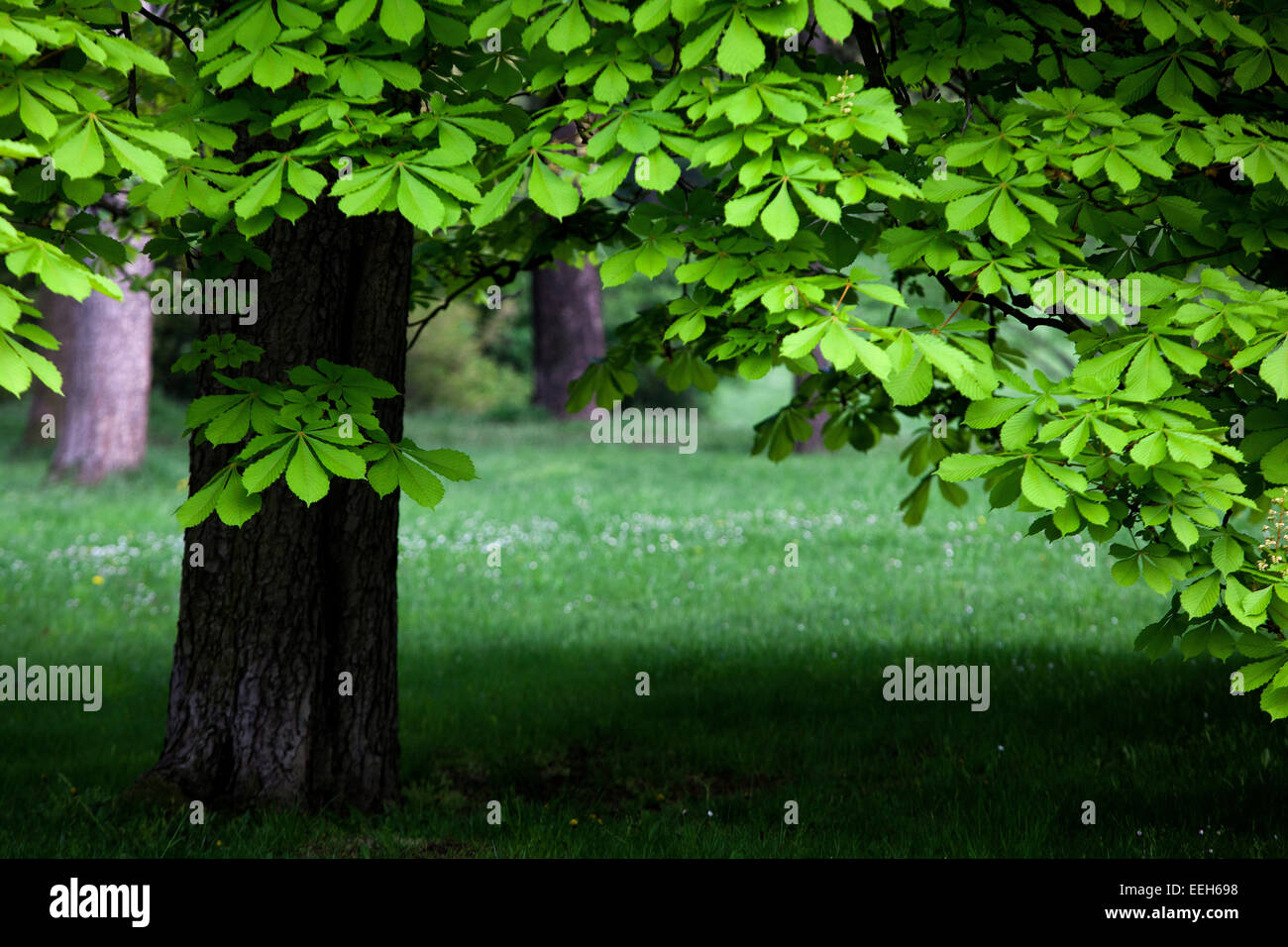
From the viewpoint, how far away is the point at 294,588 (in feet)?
15.0

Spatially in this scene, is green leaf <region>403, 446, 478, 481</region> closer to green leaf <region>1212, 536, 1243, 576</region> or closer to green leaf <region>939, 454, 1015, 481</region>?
green leaf <region>939, 454, 1015, 481</region>

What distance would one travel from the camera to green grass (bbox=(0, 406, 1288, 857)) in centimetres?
443

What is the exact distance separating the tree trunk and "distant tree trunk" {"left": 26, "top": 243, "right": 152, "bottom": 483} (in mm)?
10999

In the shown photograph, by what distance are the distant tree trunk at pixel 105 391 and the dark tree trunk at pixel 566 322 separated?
7.63 metres

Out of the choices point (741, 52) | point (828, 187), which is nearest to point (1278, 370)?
point (828, 187)

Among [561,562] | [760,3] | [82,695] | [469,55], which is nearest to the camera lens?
[760,3]

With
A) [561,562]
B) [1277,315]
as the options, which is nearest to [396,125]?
[1277,315]

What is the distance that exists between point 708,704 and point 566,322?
597 inches

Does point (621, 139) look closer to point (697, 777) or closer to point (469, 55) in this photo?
point (469, 55)

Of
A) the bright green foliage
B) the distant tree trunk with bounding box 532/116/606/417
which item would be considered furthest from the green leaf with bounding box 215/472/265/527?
the distant tree trunk with bounding box 532/116/606/417

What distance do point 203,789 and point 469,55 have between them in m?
3.15

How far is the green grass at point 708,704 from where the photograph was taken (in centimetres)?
443

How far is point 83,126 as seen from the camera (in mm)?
2750

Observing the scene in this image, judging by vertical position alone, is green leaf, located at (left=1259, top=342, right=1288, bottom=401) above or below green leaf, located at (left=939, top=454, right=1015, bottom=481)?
above
